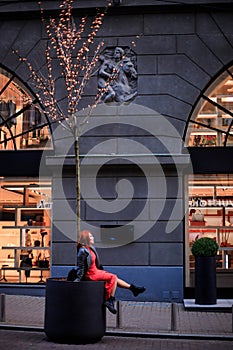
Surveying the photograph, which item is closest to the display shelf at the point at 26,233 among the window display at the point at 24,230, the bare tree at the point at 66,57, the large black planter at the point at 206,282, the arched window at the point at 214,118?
the window display at the point at 24,230

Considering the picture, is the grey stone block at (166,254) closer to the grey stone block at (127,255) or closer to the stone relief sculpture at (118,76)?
the grey stone block at (127,255)

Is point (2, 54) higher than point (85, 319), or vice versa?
point (2, 54)

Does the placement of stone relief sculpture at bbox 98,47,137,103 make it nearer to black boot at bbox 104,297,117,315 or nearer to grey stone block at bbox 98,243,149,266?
grey stone block at bbox 98,243,149,266

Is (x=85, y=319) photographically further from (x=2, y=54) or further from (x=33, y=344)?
(x=2, y=54)

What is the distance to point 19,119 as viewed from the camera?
1736cm

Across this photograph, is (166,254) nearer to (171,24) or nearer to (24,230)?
(24,230)

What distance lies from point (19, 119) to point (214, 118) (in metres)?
5.96

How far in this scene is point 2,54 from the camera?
17.1 meters

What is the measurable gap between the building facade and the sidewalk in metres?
1.41

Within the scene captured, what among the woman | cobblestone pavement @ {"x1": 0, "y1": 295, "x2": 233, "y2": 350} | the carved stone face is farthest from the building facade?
the woman

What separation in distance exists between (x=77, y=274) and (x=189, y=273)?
610cm

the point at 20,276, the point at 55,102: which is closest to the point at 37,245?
the point at 20,276

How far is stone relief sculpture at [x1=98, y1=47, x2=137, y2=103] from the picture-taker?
16391 millimetres

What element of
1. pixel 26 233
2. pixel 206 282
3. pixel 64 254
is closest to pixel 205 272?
pixel 206 282
